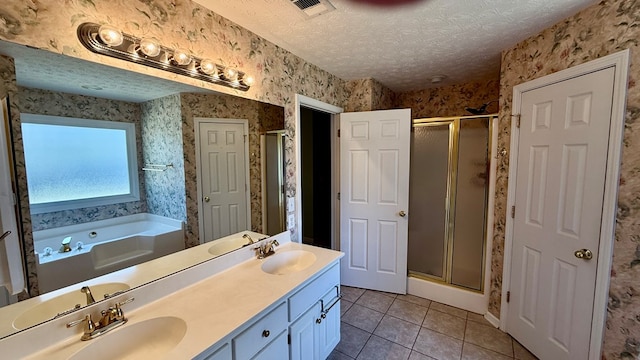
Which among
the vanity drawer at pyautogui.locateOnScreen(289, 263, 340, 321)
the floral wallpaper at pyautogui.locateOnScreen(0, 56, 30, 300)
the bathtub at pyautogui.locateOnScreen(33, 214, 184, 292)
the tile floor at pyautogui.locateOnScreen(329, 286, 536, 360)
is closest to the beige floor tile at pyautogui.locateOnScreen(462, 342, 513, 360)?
the tile floor at pyautogui.locateOnScreen(329, 286, 536, 360)

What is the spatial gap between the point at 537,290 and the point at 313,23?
2.42 metres

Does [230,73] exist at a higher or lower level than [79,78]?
higher

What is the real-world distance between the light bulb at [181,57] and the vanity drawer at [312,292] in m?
1.35

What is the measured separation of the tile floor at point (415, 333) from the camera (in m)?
1.93

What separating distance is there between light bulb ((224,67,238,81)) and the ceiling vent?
0.52m

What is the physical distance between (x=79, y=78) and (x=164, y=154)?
1.44ft

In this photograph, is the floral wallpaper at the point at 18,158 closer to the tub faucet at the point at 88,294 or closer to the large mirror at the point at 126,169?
the large mirror at the point at 126,169

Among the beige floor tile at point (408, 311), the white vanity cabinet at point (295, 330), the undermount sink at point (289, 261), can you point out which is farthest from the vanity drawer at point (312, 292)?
the beige floor tile at point (408, 311)

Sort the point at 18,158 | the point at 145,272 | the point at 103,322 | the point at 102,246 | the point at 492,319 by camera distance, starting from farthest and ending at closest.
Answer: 1. the point at 492,319
2. the point at 145,272
3. the point at 102,246
4. the point at 103,322
5. the point at 18,158

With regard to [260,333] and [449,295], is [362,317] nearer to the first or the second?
[449,295]

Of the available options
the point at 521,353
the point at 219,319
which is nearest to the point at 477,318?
the point at 521,353

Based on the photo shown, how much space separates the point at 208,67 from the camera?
1.43m

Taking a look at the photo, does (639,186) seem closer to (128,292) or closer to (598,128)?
(598,128)

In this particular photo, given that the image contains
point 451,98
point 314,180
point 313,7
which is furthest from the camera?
point 314,180
